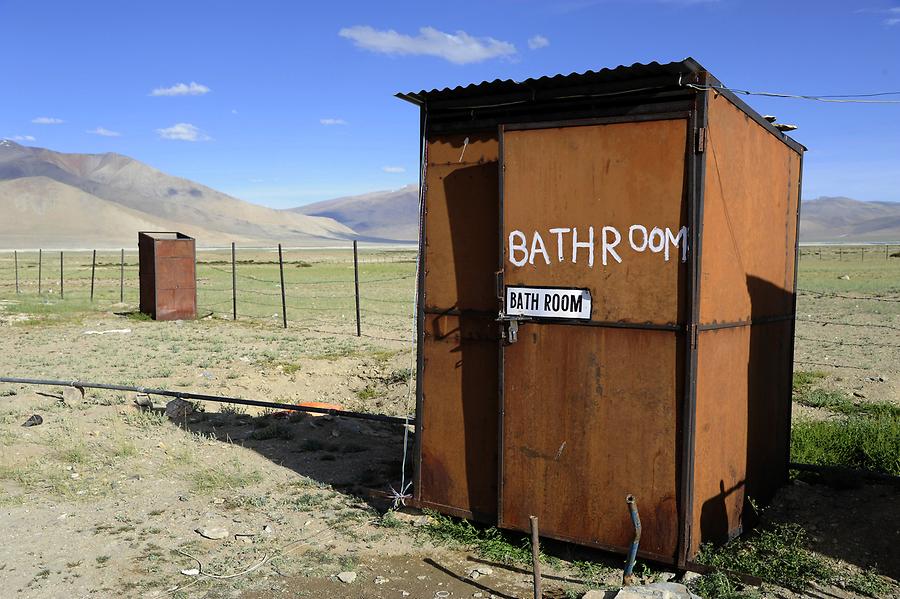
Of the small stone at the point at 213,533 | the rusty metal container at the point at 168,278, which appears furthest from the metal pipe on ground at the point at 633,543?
the rusty metal container at the point at 168,278

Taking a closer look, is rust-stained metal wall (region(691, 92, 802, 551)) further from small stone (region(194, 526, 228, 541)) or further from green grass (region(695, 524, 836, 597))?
small stone (region(194, 526, 228, 541))

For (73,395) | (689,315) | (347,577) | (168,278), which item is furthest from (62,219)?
(689,315)

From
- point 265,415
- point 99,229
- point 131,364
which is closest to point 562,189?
point 265,415

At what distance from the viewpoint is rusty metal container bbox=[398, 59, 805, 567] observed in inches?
186

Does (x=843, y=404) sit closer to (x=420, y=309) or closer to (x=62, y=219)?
(x=420, y=309)

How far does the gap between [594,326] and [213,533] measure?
317 cm

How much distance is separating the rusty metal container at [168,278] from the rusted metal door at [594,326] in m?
15.9

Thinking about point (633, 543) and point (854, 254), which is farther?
point (854, 254)

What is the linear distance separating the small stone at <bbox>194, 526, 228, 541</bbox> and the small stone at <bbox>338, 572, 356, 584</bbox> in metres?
1.19

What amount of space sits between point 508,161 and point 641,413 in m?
1.92

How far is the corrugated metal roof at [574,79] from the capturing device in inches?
180

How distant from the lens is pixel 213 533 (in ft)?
18.3

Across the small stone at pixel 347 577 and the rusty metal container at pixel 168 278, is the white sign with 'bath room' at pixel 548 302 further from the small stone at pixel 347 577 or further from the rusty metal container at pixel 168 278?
the rusty metal container at pixel 168 278

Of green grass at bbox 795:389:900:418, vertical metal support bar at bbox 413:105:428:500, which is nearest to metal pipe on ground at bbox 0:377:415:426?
vertical metal support bar at bbox 413:105:428:500
